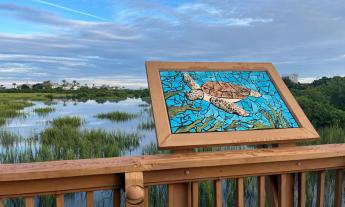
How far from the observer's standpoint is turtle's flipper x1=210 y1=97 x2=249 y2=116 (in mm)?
1552

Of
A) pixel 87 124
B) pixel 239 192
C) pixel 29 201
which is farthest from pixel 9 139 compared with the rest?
pixel 239 192

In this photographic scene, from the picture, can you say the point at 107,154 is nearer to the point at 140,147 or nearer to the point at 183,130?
the point at 140,147

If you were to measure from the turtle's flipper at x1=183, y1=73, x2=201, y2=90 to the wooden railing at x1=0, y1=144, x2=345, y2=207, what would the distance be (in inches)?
13.5

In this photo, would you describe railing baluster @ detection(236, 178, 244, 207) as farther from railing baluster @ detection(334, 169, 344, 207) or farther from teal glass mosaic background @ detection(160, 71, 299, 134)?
railing baluster @ detection(334, 169, 344, 207)

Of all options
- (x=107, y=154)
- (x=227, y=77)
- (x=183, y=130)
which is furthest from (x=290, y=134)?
(x=107, y=154)

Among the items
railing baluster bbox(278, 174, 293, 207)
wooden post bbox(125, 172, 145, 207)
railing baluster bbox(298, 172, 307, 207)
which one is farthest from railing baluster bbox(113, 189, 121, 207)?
railing baluster bbox(298, 172, 307, 207)

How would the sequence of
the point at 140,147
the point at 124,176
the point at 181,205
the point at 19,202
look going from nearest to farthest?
the point at 124,176
the point at 181,205
the point at 19,202
the point at 140,147

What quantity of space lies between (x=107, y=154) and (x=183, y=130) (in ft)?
12.9

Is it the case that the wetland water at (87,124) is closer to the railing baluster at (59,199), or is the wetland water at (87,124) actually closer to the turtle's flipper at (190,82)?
the turtle's flipper at (190,82)

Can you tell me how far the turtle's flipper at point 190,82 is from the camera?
63.3 inches

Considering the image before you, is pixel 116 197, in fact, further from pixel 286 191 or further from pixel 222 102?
pixel 286 191

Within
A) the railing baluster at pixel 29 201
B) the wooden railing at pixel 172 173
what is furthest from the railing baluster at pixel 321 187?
the railing baluster at pixel 29 201

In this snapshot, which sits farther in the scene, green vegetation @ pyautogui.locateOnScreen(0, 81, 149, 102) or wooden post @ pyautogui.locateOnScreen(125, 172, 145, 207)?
green vegetation @ pyautogui.locateOnScreen(0, 81, 149, 102)

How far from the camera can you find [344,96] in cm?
1128
